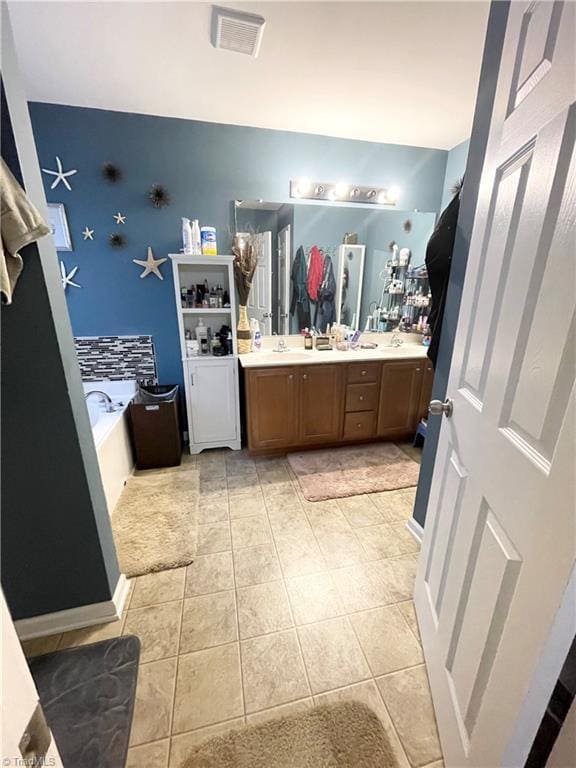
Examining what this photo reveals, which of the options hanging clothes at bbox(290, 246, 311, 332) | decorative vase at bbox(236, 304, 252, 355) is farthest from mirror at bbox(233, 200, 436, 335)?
decorative vase at bbox(236, 304, 252, 355)

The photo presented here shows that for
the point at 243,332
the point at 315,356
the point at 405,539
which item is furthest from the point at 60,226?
the point at 405,539

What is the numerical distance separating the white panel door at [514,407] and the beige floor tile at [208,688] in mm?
727

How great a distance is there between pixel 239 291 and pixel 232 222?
0.54 m

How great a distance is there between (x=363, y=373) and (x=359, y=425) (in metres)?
0.47

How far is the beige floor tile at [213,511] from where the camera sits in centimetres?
201

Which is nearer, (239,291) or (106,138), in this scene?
(106,138)

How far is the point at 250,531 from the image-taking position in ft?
6.29

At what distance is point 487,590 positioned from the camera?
81cm

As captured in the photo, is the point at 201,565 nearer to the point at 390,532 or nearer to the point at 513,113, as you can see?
the point at 390,532

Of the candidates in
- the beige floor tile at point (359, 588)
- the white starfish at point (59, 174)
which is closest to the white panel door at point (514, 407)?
the beige floor tile at point (359, 588)

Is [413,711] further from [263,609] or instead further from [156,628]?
[156,628]

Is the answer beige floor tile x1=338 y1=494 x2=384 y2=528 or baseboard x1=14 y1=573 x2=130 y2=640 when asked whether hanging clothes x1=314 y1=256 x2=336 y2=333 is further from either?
baseboard x1=14 y1=573 x2=130 y2=640

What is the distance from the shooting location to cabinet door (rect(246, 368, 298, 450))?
2447mm

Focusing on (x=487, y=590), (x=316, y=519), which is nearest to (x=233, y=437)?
(x=316, y=519)
